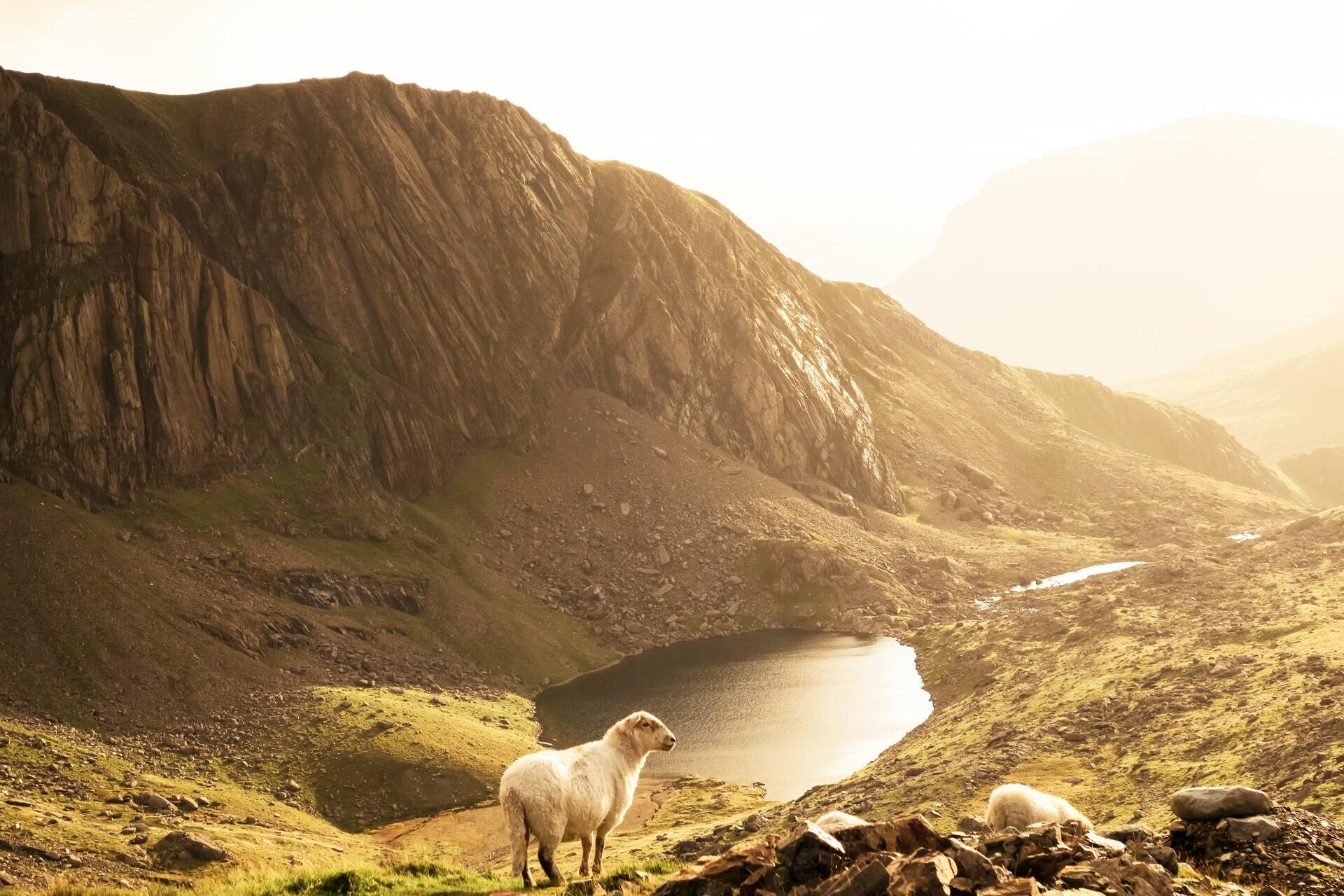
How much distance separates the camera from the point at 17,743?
71562 millimetres

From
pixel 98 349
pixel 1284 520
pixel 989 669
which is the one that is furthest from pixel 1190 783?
pixel 1284 520

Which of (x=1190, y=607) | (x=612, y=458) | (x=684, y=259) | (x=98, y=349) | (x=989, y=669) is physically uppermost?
(x=684, y=259)

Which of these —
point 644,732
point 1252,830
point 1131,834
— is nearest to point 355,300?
point 644,732

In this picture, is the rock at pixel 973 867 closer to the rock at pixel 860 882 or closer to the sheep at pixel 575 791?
the rock at pixel 860 882

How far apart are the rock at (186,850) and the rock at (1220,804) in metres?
46.0

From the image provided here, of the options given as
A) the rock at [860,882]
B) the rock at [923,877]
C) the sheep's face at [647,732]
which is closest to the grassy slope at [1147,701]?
the sheep's face at [647,732]

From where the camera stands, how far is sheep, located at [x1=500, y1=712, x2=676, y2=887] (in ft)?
89.2

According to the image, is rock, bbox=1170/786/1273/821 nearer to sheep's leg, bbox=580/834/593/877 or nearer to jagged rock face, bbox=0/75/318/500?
sheep's leg, bbox=580/834/593/877

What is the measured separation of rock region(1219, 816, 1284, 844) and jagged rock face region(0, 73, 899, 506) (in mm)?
115669

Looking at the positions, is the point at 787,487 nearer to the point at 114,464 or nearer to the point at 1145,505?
the point at 1145,505

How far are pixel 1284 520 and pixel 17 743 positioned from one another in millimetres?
190097

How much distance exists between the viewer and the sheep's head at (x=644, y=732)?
3081 centimetres

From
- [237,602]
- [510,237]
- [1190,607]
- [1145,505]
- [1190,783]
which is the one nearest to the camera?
[1190,783]

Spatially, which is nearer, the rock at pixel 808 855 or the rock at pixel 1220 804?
the rock at pixel 808 855
